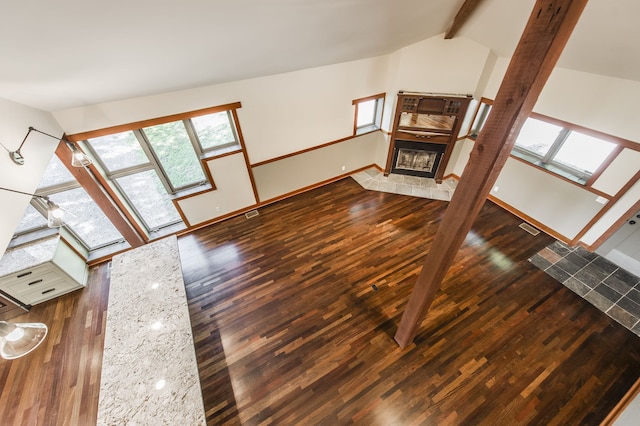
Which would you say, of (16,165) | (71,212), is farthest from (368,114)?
(71,212)

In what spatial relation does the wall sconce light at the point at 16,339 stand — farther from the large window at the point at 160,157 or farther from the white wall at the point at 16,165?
the large window at the point at 160,157

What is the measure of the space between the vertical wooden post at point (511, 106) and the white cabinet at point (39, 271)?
17.1 ft

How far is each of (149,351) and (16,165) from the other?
78.8 inches

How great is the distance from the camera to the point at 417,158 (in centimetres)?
548

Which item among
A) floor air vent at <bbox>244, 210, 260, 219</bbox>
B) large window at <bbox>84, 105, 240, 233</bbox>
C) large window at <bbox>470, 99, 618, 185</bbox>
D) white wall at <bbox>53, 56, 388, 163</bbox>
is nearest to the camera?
white wall at <bbox>53, 56, 388, 163</bbox>

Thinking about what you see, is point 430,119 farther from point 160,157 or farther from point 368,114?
point 160,157

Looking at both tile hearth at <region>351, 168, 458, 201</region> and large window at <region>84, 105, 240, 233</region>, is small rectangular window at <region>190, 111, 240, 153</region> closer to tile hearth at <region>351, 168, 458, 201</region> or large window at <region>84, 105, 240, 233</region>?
large window at <region>84, 105, 240, 233</region>

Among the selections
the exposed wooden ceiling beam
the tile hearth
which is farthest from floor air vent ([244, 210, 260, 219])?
the exposed wooden ceiling beam

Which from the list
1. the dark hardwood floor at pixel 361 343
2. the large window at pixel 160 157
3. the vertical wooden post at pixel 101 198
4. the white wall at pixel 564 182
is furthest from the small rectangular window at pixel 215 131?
the white wall at pixel 564 182

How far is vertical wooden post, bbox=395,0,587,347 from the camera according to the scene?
3.41 feet

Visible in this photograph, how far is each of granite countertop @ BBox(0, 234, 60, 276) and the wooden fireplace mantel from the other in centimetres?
633

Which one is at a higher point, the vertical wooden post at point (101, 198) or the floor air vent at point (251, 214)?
Result: the vertical wooden post at point (101, 198)

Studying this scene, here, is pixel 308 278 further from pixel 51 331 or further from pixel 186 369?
pixel 51 331

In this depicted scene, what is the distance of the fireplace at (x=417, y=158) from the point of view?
520 cm
